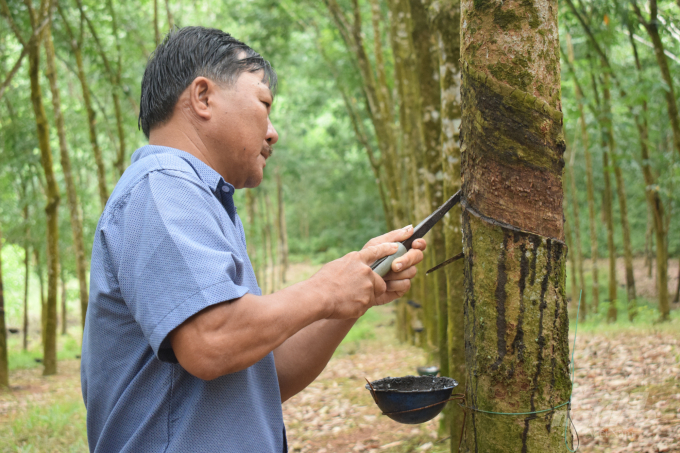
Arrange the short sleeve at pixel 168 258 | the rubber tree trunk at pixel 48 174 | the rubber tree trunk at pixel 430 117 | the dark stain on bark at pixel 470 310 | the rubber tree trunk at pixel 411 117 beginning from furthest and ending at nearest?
the rubber tree trunk at pixel 48 174, the rubber tree trunk at pixel 411 117, the rubber tree trunk at pixel 430 117, the dark stain on bark at pixel 470 310, the short sleeve at pixel 168 258

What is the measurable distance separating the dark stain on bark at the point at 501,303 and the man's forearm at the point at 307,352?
0.48 metres

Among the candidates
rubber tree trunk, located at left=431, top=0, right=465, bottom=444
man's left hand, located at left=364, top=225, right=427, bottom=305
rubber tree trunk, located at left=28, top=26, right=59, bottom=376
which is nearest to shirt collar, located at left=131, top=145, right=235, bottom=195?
man's left hand, located at left=364, top=225, right=427, bottom=305

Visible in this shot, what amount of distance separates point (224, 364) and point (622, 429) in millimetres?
3677

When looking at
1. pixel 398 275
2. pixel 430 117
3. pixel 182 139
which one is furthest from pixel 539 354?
pixel 430 117

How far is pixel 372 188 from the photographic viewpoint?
19469 millimetres

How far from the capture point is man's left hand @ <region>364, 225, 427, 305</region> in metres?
1.61

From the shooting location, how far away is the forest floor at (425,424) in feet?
12.4

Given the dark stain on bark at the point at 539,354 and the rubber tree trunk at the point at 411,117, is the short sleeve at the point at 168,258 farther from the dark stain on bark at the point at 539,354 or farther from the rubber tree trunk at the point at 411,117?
the rubber tree trunk at the point at 411,117

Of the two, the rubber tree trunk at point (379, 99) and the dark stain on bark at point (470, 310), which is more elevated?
the rubber tree trunk at point (379, 99)

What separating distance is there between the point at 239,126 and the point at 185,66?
0.23 meters

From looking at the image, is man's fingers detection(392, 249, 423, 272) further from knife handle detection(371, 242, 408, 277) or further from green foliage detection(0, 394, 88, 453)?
green foliage detection(0, 394, 88, 453)

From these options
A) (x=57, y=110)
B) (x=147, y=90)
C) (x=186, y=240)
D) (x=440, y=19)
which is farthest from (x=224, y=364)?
(x=57, y=110)

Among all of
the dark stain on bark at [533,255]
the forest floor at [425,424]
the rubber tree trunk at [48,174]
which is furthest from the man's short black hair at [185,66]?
the rubber tree trunk at [48,174]

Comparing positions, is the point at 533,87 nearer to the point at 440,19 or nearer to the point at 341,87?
the point at 440,19
